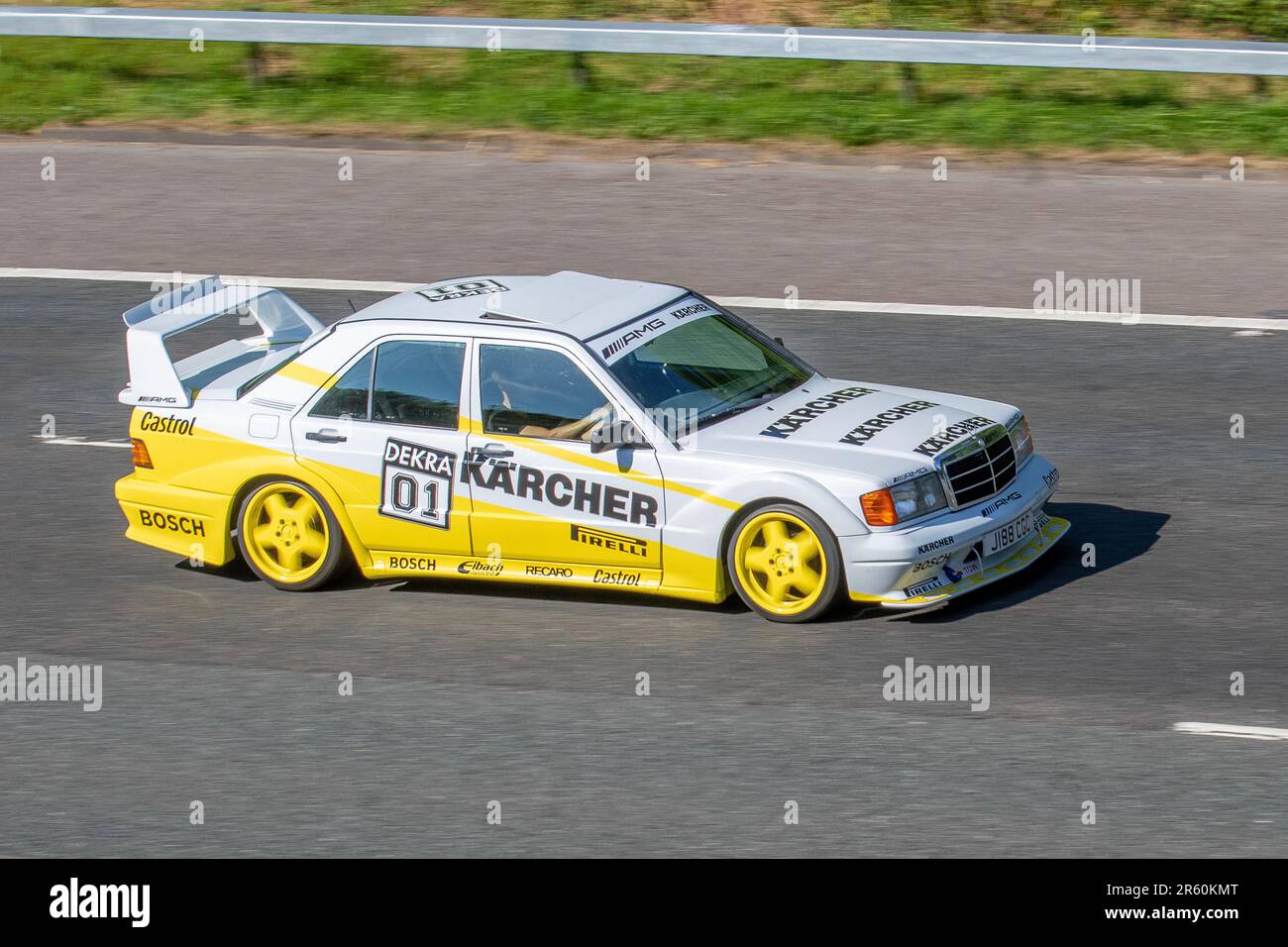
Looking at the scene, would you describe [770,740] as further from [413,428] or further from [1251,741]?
[413,428]

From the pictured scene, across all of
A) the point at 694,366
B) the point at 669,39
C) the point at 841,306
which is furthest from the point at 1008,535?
the point at 669,39

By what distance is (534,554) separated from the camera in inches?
366

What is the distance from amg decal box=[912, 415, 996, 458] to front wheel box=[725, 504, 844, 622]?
69 centimetres

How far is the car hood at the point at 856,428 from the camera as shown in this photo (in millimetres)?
8820

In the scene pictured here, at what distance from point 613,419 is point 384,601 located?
1.64 m

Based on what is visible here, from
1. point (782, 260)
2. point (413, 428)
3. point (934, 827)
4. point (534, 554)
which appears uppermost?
point (782, 260)

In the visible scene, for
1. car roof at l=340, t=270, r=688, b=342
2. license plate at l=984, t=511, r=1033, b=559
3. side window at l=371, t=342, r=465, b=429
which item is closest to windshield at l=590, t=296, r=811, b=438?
car roof at l=340, t=270, r=688, b=342

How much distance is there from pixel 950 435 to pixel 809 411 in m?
0.74

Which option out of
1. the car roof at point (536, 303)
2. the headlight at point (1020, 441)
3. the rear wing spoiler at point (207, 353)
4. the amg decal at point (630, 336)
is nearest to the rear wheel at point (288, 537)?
the rear wing spoiler at point (207, 353)

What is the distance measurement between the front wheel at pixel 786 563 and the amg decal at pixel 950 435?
687 millimetres

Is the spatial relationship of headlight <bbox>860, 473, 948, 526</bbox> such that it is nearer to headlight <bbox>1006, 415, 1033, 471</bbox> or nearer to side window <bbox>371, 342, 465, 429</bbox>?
headlight <bbox>1006, 415, 1033, 471</bbox>

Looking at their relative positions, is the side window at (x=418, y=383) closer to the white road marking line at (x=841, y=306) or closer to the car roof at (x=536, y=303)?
the car roof at (x=536, y=303)

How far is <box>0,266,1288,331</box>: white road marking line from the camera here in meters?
13.5

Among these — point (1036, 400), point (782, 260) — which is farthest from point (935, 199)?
point (1036, 400)
